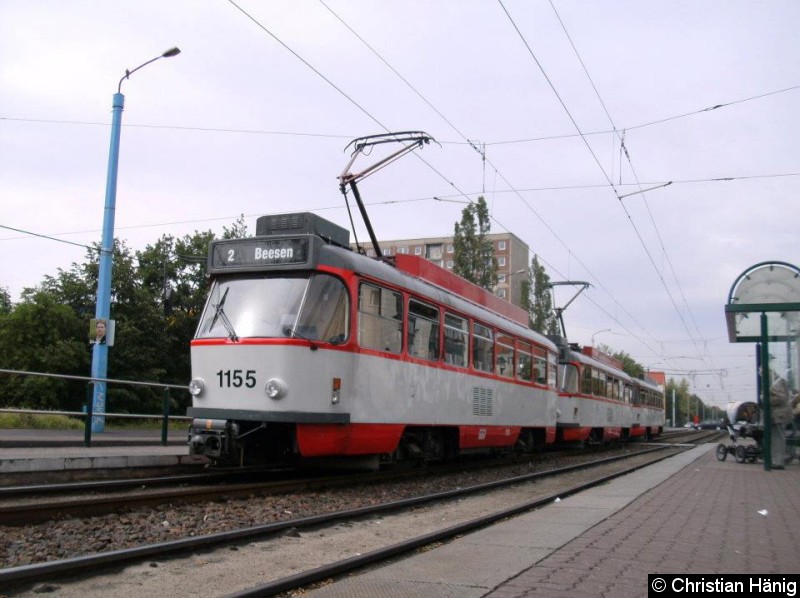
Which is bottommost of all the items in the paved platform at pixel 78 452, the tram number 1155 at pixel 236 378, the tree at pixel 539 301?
the paved platform at pixel 78 452

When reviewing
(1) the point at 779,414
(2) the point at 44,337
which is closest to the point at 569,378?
(1) the point at 779,414

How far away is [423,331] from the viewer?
12234mm

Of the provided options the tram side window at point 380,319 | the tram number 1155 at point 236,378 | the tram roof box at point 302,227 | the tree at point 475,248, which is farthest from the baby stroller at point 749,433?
the tree at point 475,248

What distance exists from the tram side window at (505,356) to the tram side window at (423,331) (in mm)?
3357

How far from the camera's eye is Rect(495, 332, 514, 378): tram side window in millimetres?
15852

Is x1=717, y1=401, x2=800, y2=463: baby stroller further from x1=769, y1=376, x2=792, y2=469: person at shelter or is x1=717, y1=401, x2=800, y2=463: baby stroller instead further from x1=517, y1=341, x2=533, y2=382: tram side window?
x1=517, y1=341, x2=533, y2=382: tram side window

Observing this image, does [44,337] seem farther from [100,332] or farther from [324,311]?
[324,311]

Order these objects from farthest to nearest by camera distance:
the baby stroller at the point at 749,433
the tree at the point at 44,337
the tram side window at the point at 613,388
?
the tree at the point at 44,337, the tram side window at the point at 613,388, the baby stroller at the point at 749,433

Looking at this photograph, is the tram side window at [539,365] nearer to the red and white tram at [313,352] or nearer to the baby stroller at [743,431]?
the baby stroller at [743,431]

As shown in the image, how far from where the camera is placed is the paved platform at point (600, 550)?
16.9ft

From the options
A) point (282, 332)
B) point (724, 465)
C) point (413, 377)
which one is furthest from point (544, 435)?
point (282, 332)

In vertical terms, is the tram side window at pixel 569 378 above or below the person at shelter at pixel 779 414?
above

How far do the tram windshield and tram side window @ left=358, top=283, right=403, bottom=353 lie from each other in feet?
1.28

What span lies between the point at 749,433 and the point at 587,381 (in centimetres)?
772
